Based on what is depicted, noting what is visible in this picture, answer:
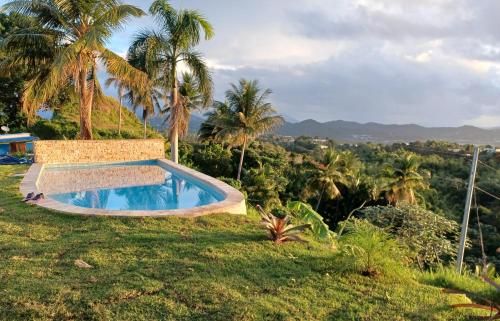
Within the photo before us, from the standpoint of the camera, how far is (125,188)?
38.1 feet

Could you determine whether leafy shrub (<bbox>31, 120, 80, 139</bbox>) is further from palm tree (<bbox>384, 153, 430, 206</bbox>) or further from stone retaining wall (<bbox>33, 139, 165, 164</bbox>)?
palm tree (<bbox>384, 153, 430, 206</bbox>)

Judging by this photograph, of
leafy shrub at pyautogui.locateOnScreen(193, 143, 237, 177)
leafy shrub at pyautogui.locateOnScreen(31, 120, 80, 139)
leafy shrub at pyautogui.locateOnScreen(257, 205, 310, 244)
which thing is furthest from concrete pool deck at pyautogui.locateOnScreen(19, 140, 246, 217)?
leafy shrub at pyautogui.locateOnScreen(193, 143, 237, 177)

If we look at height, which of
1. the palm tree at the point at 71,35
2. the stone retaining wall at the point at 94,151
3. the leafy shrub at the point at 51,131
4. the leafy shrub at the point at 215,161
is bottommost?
the leafy shrub at the point at 215,161

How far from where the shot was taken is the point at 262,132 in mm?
22719

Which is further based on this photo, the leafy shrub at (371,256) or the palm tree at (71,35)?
the palm tree at (71,35)

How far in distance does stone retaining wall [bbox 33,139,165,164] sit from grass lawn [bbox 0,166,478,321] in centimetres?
923

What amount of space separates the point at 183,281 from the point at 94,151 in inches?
509

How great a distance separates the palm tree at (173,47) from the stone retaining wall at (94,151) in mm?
1796

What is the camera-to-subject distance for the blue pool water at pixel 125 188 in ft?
32.1

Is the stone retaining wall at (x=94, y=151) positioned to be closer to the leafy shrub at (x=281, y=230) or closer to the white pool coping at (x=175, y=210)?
the white pool coping at (x=175, y=210)

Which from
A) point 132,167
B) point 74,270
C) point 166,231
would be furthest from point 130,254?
point 132,167

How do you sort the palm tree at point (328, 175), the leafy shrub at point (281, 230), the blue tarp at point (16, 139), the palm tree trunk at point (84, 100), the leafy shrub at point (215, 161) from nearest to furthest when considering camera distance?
the leafy shrub at point (281, 230)
the palm tree trunk at point (84, 100)
the blue tarp at point (16, 139)
the leafy shrub at point (215, 161)
the palm tree at point (328, 175)

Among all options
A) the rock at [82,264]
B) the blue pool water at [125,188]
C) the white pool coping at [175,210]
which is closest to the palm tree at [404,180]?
the blue pool water at [125,188]

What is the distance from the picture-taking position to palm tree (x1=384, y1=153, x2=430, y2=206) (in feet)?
82.3
